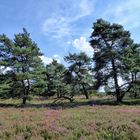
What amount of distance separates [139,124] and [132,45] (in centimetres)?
2839

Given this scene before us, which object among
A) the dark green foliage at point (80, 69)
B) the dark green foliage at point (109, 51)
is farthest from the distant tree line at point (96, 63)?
the dark green foliage at point (80, 69)

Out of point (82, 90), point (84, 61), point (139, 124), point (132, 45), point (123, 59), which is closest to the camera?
point (139, 124)

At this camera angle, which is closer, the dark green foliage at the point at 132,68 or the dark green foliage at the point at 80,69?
the dark green foliage at the point at 132,68

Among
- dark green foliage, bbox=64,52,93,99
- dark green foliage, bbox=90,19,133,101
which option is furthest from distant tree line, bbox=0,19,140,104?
dark green foliage, bbox=64,52,93,99

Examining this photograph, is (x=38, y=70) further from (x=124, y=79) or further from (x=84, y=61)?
(x=84, y=61)

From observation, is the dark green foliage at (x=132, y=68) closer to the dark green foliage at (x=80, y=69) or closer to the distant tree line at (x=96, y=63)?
the distant tree line at (x=96, y=63)

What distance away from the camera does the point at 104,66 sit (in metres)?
41.2

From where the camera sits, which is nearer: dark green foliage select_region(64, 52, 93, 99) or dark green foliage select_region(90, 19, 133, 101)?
dark green foliage select_region(90, 19, 133, 101)

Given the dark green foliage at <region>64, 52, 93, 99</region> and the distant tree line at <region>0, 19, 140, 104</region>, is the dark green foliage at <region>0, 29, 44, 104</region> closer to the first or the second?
the distant tree line at <region>0, 19, 140, 104</region>

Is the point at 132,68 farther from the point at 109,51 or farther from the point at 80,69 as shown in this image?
the point at 80,69

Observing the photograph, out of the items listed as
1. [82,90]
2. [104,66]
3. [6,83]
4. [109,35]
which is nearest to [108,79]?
[104,66]

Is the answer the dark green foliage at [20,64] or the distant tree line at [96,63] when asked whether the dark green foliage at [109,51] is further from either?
the dark green foliage at [20,64]

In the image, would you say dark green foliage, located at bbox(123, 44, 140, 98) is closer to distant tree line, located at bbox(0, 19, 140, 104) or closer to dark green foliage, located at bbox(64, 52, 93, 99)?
distant tree line, located at bbox(0, 19, 140, 104)

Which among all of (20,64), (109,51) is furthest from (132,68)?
(20,64)
